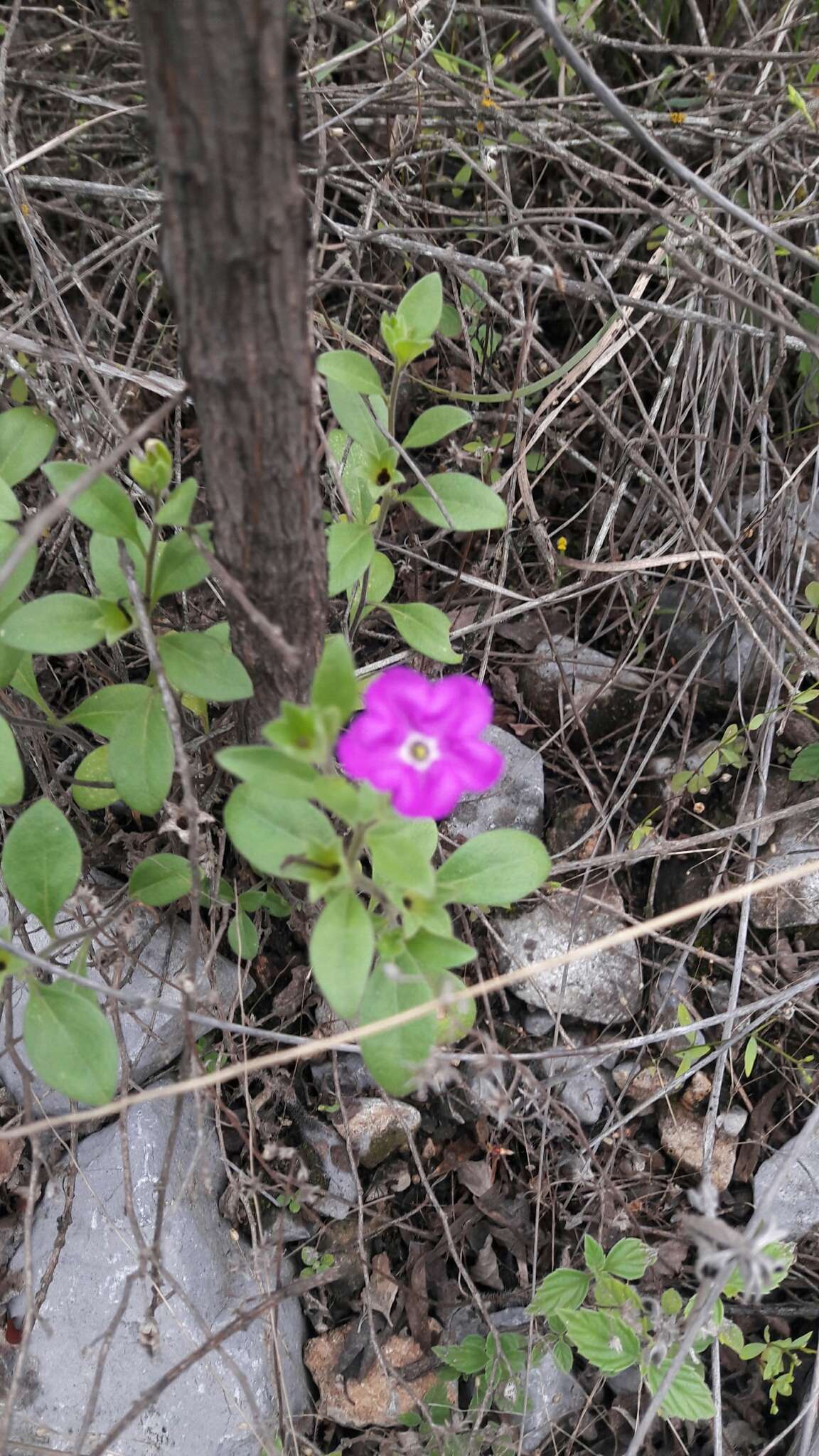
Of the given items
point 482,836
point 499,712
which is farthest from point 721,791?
point 482,836

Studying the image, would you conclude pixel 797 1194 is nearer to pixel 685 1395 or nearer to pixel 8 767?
pixel 685 1395

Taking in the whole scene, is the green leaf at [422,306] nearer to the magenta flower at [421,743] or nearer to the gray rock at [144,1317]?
the magenta flower at [421,743]

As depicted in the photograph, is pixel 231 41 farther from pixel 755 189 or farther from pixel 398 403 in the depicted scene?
pixel 755 189

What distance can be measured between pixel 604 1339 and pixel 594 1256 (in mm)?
150

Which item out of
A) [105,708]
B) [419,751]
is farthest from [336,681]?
[105,708]

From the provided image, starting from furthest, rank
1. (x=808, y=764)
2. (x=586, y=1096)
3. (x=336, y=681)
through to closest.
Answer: (x=808, y=764), (x=586, y=1096), (x=336, y=681)

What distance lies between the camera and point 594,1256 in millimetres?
2057

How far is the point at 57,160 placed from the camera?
2795 mm

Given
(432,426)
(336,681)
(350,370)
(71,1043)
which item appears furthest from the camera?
(432,426)

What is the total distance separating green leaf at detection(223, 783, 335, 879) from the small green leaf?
152cm

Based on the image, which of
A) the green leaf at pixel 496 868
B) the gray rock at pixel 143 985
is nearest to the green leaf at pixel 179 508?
the green leaf at pixel 496 868

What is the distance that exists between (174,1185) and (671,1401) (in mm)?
1121

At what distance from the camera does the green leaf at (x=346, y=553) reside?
175 cm

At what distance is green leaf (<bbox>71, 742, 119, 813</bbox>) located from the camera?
213cm
